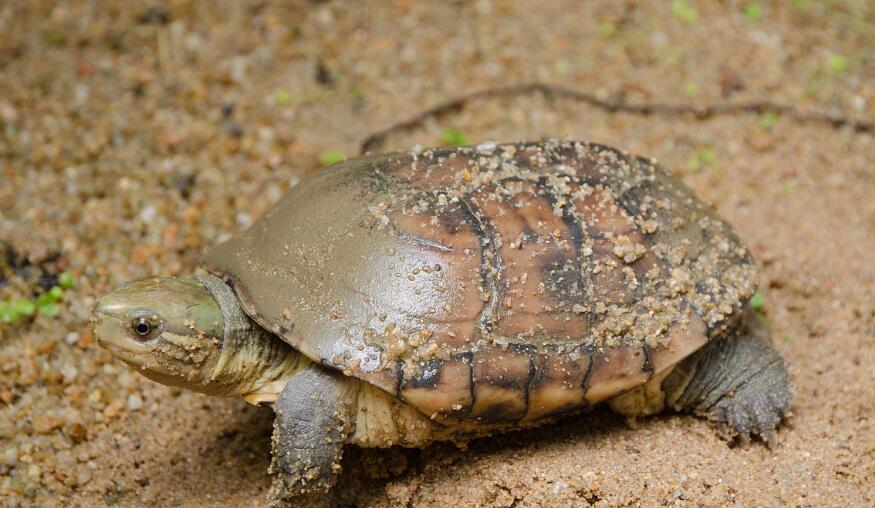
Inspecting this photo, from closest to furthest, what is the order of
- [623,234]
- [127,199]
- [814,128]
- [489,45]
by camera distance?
[623,234] < [127,199] < [814,128] < [489,45]

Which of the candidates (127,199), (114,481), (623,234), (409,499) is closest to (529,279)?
(623,234)

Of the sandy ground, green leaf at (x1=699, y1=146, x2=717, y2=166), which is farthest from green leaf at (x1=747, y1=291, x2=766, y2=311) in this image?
green leaf at (x1=699, y1=146, x2=717, y2=166)

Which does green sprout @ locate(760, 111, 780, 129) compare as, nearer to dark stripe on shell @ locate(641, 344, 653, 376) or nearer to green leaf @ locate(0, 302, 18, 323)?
dark stripe on shell @ locate(641, 344, 653, 376)

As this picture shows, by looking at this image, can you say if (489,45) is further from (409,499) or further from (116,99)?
(409,499)

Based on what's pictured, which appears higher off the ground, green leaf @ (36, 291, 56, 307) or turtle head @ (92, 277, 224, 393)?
turtle head @ (92, 277, 224, 393)

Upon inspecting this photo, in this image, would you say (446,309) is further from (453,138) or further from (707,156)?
(707,156)

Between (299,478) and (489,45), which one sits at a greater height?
(489,45)
